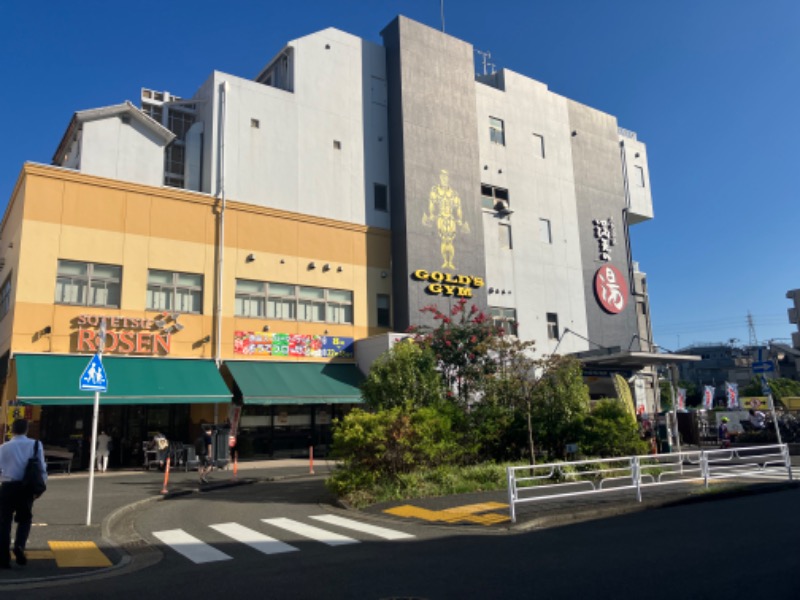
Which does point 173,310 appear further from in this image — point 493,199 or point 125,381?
point 493,199

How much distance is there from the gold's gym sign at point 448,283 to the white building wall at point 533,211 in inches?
63.6

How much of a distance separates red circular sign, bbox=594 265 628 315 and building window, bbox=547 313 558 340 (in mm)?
3844

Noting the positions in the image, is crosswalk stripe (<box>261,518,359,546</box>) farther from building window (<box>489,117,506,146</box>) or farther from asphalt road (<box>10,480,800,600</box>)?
building window (<box>489,117,506,146</box>)

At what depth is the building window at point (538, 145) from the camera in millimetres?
35562

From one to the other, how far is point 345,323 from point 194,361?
23.1 ft

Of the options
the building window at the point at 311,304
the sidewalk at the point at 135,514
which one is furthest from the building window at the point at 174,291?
the sidewalk at the point at 135,514

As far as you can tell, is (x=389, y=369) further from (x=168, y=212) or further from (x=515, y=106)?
(x=515, y=106)

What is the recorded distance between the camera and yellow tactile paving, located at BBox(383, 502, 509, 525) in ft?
36.2

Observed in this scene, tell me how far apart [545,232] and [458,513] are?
83.8 feet

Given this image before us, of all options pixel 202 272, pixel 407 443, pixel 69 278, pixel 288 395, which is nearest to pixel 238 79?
pixel 202 272

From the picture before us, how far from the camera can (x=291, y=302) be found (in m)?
26.4

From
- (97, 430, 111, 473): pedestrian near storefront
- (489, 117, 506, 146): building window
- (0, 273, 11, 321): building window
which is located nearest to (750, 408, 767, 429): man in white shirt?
(489, 117, 506, 146): building window

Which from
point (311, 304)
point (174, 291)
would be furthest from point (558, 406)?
point (174, 291)

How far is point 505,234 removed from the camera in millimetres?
33312
